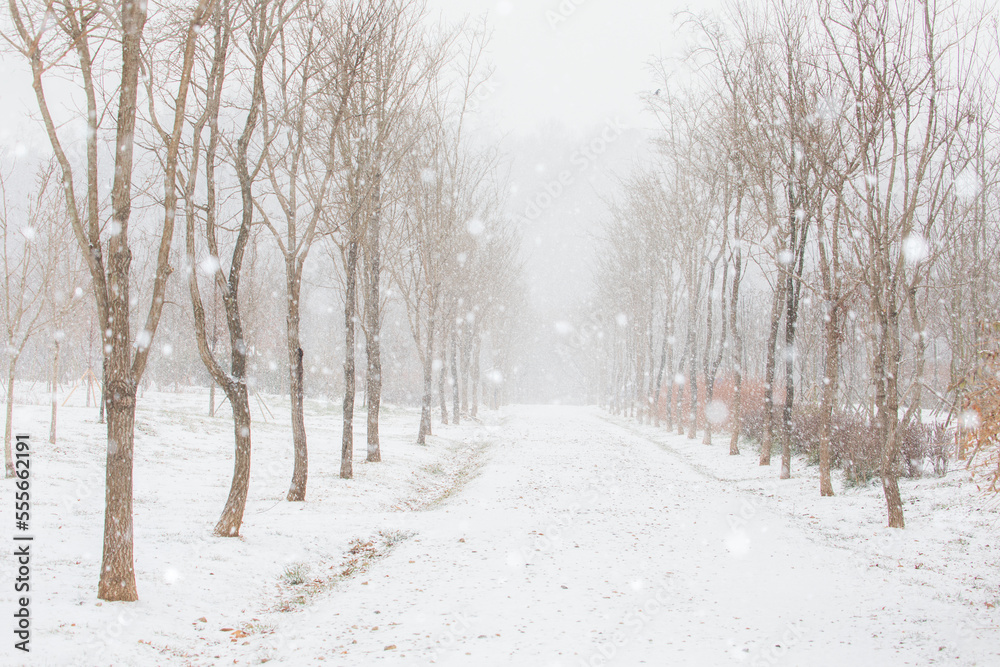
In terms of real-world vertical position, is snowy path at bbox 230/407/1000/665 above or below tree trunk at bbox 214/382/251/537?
below

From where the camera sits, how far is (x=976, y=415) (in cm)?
471

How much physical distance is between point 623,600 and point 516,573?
53.0 inches

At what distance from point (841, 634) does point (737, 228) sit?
15.0 metres

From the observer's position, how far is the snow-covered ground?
4688 millimetres

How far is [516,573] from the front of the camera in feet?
22.0

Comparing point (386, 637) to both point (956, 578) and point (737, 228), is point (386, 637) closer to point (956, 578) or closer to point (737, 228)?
point (956, 578)

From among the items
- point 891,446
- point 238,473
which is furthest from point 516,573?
point 891,446

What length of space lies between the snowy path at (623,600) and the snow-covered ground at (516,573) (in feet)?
0.10

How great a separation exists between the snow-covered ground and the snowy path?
0.03 meters

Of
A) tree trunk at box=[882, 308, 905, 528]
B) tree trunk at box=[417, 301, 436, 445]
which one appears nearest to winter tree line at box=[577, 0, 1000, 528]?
tree trunk at box=[882, 308, 905, 528]

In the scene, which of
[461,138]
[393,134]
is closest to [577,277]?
[461,138]

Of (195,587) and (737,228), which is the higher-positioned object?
(737,228)

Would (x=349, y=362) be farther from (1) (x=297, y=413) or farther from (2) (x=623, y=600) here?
(2) (x=623, y=600)

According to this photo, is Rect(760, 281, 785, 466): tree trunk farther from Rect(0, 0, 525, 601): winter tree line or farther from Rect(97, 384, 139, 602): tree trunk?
Rect(97, 384, 139, 602): tree trunk
